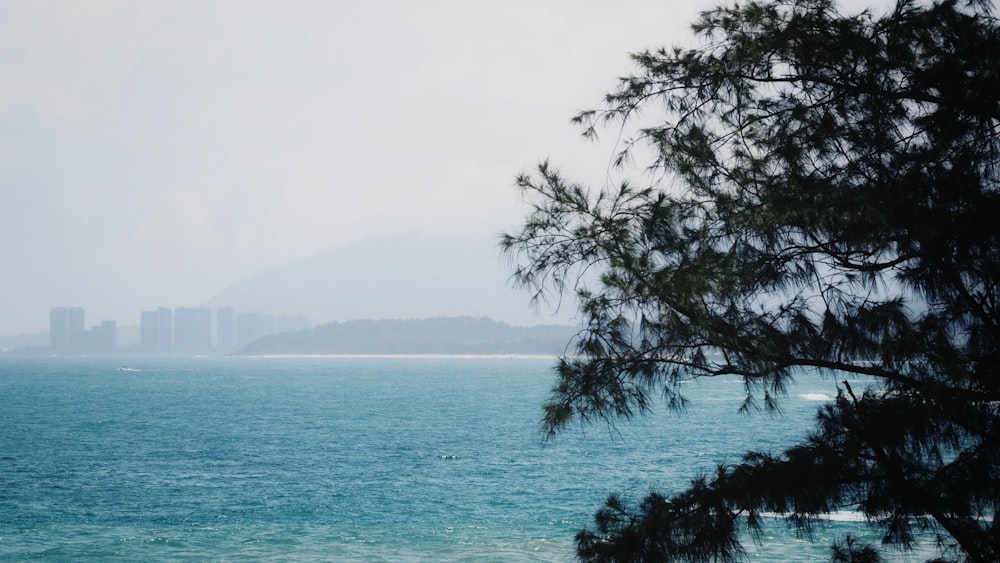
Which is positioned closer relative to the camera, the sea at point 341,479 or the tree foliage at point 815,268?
the tree foliage at point 815,268

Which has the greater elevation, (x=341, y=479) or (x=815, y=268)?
(x=815, y=268)

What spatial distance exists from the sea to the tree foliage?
0.48 metres

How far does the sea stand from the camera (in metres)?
19.0

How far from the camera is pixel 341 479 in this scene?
2914 centimetres

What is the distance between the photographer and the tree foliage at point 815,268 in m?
4.99

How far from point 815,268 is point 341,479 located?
25.7 meters

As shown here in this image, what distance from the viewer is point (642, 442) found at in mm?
38219

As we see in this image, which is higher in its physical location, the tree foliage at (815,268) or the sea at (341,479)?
the tree foliage at (815,268)

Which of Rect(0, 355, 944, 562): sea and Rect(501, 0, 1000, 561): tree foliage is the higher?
Rect(501, 0, 1000, 561): tree foliage

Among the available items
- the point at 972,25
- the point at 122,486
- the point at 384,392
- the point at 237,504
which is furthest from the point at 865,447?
the point at 384,392

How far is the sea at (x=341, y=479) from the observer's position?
19.0 m

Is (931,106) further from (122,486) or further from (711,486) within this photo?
(122,486)

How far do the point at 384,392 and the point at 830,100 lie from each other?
76237 millimetres

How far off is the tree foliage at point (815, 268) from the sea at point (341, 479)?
1.57ft
